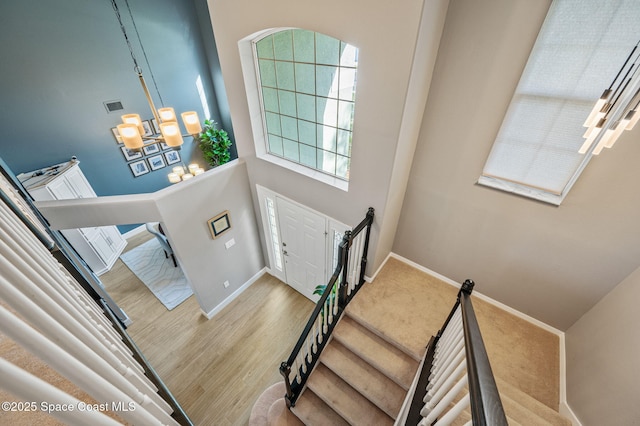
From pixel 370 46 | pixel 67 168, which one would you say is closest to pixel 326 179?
pixel 370 46

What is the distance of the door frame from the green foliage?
10.4ft

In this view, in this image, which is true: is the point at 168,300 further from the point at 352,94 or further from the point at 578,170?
the point at 578,170

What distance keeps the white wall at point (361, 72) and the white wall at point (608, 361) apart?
1.97 meters

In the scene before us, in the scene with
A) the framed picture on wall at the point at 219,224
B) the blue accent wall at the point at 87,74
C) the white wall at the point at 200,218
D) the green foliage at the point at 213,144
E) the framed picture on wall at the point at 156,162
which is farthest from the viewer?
the green foliage at the point at 213,144

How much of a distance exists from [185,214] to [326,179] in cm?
197

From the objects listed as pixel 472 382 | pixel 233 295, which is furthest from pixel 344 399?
pixel 233 295

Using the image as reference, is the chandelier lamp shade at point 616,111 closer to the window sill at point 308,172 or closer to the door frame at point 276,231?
the window sill at point 308,172

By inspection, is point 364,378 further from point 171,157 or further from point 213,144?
point 171,157

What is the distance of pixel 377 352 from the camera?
105 inches

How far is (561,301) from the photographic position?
250cm

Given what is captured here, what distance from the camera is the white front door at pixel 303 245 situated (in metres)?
3.55

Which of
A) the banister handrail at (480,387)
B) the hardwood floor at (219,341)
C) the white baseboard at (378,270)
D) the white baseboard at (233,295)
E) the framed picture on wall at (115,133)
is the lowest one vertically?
the hardwood floor at (219,341)

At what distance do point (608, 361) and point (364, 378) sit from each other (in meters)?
1.97

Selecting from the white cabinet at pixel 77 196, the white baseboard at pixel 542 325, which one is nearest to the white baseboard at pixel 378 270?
the white baseboard at pixel 542 325
